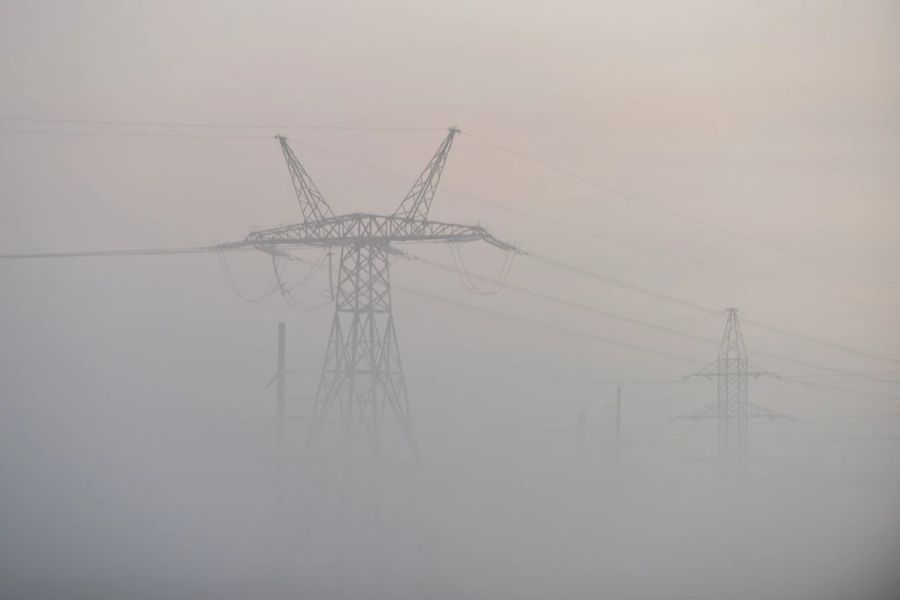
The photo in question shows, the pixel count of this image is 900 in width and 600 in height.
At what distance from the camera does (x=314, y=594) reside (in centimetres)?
629

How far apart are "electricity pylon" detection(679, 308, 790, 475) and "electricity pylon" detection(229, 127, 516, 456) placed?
1.41 meters

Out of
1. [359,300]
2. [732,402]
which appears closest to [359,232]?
[359,300]

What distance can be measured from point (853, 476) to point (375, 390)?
2653 mm

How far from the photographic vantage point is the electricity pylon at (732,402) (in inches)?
268

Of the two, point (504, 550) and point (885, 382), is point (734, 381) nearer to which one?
point (885, 382)

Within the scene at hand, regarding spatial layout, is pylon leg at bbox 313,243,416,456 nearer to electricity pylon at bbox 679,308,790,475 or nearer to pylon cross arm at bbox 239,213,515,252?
pylon cross arm at bbox 239,213,515,252

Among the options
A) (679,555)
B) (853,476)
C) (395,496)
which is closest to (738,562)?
(679,555)

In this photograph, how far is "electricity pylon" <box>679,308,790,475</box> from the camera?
6.82 metres

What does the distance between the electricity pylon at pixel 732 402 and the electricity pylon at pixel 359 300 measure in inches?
55.5

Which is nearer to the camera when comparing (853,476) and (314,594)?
(314,594)

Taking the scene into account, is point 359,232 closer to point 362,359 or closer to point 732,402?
point 362,359

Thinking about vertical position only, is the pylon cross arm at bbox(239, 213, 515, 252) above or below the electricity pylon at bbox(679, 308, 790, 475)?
above

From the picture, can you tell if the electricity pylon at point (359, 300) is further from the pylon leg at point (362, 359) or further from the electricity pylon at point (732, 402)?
the electricity pylon at point (732, 402)

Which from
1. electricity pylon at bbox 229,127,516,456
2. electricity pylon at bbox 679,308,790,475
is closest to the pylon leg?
electricity pylon at bbox 229,127,516,456
